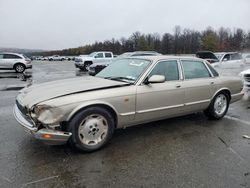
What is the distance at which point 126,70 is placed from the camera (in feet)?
14.8

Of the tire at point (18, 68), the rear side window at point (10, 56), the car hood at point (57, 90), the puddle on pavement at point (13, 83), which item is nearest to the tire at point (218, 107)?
the car hood at point (57, 90)

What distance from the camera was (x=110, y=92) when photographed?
3654mm

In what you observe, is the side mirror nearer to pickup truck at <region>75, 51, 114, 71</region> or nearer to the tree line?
pickup truck at <region>75, 51, 114, 71</region>

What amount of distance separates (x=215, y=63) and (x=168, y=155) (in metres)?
14.1

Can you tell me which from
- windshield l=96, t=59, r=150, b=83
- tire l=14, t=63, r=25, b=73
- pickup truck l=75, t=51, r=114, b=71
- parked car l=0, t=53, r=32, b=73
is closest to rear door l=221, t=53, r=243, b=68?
pickup truck l=75, t=51, r=114, b=71

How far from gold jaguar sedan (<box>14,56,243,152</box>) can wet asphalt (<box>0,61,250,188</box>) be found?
35cm

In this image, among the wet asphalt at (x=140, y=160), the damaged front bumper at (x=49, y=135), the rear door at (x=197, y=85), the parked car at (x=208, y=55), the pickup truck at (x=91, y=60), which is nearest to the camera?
the wet asphalt at (x=140, y=160)

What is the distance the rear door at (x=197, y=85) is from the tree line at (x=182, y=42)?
70.9 meters

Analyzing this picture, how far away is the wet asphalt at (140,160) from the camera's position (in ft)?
9.34

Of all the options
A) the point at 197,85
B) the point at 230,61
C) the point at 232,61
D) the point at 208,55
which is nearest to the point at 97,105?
the point at 197,85

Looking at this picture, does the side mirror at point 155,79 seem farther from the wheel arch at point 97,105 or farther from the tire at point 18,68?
the tire at point 18,68

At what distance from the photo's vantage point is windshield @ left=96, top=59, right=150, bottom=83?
13.9 ft

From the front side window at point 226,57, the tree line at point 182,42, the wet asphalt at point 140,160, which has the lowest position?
the wet asphalt at point 140,160

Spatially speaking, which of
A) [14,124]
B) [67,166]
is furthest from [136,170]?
[14,124]
